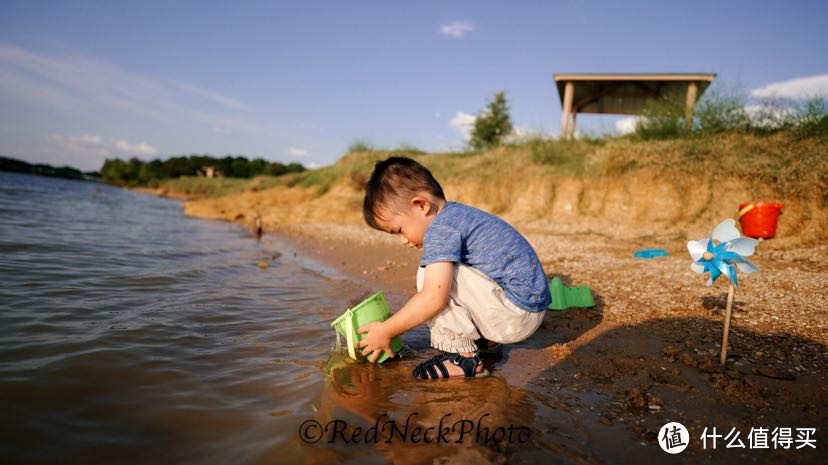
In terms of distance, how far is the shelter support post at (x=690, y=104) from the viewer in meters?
7.96

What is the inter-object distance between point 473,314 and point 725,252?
1.40m

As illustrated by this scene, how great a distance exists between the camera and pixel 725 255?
7.33 ft

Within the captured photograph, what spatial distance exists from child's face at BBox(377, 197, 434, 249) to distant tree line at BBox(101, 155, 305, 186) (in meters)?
51.2

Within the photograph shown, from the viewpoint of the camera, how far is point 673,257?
500cm

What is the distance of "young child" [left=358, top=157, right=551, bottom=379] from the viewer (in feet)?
7.31

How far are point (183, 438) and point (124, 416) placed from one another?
0.34 meters

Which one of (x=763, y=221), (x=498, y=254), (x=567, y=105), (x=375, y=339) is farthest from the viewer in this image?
(x=567, y=105)

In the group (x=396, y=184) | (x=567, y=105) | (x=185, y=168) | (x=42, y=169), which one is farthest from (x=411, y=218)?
(x=42, y=169)

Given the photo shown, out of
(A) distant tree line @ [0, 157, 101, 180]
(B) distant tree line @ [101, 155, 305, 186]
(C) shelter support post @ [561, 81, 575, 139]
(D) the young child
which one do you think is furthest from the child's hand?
(A) distant tree line @ [0, 157, 101, 180]

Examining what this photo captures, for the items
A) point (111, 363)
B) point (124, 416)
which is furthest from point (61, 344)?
point (124, 416)

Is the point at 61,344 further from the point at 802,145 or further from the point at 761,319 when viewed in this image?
the point at 802,145

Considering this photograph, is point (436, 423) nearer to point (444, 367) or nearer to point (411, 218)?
point (444, 367)

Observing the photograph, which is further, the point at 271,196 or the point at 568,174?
the point at 271,196

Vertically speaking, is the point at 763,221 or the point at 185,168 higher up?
the point at 185,168
